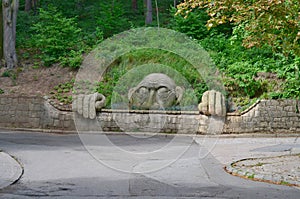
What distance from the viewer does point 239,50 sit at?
22250mm

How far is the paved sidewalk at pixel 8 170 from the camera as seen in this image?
8341mm

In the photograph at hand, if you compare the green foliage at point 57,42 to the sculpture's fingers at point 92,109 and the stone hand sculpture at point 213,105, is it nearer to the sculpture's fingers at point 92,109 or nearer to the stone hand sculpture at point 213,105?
the sculpture's fingers at point 92,109

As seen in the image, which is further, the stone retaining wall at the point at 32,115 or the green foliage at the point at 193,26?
the green foliage at the point at 193,26

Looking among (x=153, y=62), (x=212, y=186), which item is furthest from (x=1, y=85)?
(x=212, y=186)

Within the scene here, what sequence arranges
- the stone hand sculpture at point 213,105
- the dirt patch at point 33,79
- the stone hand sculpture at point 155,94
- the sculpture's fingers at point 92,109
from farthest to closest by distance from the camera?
the dirt patch at point 33,79 → the stone hand sculpture at point 155,94 → the sculpture's fingers at point 92,109 → the stone hand sculpture at point 213,105

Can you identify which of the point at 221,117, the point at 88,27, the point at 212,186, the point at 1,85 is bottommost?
the point at 212,186

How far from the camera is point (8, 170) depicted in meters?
9.39

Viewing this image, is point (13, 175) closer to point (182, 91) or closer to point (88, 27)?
point (182, 91)

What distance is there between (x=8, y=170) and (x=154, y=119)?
827 centimetres

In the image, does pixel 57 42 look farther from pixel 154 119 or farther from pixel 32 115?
pixel 154 119

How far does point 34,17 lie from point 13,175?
23.3m

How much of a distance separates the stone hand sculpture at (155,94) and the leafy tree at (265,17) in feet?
23.0

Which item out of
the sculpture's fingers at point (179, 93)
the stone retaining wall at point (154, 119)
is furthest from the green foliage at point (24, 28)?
the sculpture's fingers at point (179, 93)

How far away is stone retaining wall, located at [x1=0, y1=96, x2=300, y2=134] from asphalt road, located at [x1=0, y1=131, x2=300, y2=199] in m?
1.66
